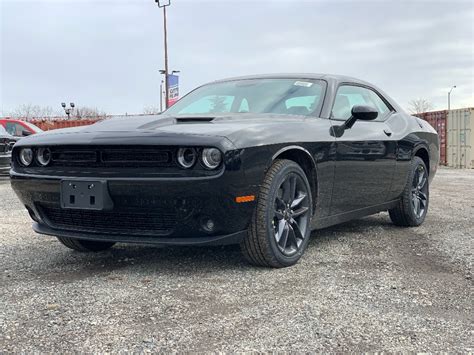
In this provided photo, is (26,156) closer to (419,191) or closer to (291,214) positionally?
(291,214)

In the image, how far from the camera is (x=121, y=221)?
3.41m

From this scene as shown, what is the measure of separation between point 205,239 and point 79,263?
112cm

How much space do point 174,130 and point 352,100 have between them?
2151 mm

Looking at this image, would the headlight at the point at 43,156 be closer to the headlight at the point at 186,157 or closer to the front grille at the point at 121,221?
the front grille at the point at 121,221

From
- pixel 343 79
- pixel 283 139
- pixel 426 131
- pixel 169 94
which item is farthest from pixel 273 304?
pixel 169 94

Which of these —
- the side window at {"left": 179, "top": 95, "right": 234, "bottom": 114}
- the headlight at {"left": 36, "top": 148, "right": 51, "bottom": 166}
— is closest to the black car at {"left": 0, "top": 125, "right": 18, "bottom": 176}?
the side window at {"left": 179, "top": 95, "right": 234, "bottom": 114}

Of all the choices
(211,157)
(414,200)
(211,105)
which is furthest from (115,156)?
(414,200)

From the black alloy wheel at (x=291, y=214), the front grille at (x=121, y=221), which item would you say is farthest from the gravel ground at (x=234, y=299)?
the front grille at (x=121, y=221)

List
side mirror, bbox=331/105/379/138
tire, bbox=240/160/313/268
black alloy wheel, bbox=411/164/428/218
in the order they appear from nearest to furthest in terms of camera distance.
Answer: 1. tire, bbox=240/160/313/268
2. side mirror, bbox=331/105/379/138
3. black alloy wheel, bbox=411/164/428/218

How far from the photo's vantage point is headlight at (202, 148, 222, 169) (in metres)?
3.18

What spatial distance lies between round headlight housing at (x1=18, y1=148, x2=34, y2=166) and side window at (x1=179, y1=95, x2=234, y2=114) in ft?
4.62

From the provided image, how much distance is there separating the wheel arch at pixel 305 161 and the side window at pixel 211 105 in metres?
0.91

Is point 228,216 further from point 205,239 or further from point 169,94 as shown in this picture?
point 169,94

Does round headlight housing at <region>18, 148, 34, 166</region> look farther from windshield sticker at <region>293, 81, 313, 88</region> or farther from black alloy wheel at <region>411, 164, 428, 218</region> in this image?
black alloy wheel at <region>411, 164, 428, 218</region>
